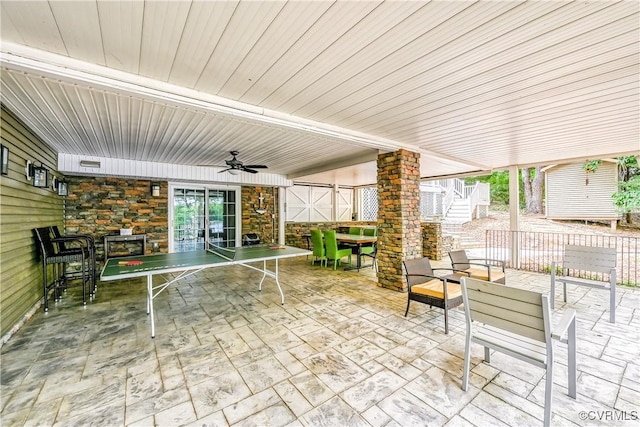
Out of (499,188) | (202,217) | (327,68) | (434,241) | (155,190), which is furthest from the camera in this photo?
(499,188)

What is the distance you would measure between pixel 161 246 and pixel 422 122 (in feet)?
22.1

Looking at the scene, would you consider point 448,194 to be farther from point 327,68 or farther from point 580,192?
point 327,68

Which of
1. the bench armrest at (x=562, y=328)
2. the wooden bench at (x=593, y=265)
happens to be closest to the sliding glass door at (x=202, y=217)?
the bench armrest at (x=562, y=328)

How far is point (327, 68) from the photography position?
2150 mm

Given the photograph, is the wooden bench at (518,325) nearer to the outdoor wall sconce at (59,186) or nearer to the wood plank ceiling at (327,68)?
the wood plank ceiling at (327,68)

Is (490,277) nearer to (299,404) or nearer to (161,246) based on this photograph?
(299,404)

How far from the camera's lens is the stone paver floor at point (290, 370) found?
1758 mm

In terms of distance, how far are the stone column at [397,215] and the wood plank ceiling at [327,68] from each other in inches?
29.4

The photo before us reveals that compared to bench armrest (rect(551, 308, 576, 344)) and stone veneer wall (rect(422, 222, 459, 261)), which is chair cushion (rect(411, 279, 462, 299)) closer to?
bench armrest (rect(551, 308, 576, 344))

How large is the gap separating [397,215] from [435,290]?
5.48ft

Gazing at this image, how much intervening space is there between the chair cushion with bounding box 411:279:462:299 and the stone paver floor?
390 millimetres

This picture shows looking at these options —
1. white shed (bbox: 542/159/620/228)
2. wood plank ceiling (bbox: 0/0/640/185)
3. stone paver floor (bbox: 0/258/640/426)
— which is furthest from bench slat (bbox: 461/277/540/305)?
white shed (bbox: 542/159/620/228)

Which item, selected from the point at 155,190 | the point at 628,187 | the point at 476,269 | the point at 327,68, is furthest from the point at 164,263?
the point at 628,187

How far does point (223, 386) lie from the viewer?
205 centimetres
